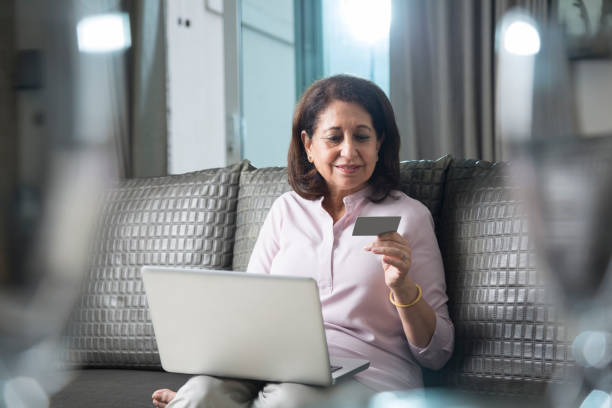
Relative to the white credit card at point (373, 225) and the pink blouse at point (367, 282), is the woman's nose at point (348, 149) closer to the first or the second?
the pink blouse at point (367, 282)

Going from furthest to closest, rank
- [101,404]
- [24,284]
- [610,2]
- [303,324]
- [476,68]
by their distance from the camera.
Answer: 1. [476,68]
2. [101,404]
3. [303,324]
4. [24,284]
5. [610,2]

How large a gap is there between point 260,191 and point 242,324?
50 centimetres

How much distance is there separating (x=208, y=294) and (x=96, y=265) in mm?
601

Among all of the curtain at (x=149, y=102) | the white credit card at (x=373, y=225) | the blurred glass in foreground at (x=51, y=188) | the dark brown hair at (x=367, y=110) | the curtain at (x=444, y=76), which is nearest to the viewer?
the blurred glass in foreground at (x=51, y=188)

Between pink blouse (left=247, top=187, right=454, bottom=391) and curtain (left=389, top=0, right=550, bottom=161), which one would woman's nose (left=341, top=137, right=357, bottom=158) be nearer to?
pink blouse (left=247, top=187, right=454, bottom=391)

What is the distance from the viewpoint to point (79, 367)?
3.49ft

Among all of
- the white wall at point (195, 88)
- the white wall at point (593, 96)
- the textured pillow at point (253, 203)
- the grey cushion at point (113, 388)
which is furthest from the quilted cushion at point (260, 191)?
the white wall at point (195, 88)

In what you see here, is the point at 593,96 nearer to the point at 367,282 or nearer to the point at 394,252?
the point at 394,252

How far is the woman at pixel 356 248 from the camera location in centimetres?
75

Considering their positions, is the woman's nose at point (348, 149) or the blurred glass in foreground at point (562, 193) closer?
the blurred glass in foreground at point (562, 193)

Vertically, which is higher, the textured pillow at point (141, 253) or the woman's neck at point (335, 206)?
the woman's neck at point (335, 206)

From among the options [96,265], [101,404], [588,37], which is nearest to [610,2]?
[588,37]

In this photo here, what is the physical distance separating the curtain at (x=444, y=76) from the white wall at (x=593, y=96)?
1.13 metres

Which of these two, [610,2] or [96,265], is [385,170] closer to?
[96,265]
